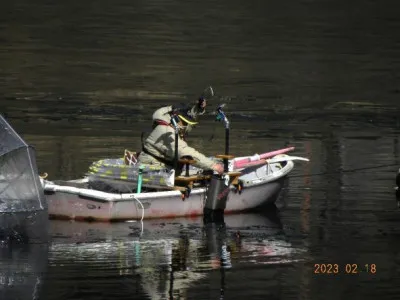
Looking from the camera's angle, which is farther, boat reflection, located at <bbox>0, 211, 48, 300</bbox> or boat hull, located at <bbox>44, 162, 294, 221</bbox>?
boat hull, located at <bbox>44, 162, 294, 221</bbox>

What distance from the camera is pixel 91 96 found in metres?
37.8

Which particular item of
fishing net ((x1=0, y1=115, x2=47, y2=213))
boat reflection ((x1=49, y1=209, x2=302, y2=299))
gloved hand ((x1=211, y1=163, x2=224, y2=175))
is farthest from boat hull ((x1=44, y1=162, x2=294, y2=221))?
fishing net ((x1=0, y1=115, x2=47, y2=213))

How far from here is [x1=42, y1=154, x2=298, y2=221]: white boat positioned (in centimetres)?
2320

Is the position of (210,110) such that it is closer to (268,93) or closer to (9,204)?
(268,93)

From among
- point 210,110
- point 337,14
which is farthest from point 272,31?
point 210,110

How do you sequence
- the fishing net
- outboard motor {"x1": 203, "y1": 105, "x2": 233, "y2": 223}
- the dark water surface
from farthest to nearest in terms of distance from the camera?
outboard motor {"x1": 203, "y1": 105, "x2": 233, "y2": 223} < the fishing net < the dark water surface

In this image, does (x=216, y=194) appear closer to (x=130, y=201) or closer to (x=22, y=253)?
(x=130, y=201)

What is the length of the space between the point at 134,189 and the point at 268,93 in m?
15.6

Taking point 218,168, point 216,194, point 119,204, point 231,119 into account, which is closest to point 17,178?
point 119,204

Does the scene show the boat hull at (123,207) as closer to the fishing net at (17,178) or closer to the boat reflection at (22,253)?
the boat reflection at (22,253)

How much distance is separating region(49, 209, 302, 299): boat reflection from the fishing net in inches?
25.0
